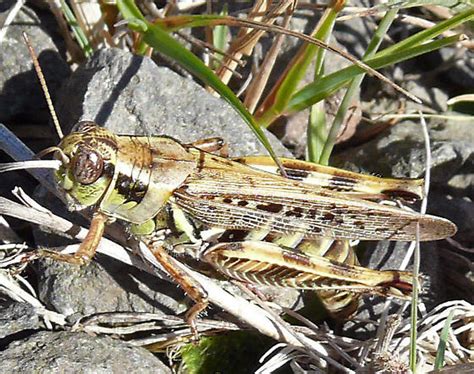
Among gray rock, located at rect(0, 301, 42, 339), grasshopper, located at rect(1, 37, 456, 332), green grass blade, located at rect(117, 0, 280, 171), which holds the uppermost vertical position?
green grass blade, located at rect(117, 0, 280, 171)

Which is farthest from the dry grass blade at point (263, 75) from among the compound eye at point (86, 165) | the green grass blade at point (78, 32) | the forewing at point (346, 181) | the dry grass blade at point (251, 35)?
the compound eye at point (86, 165)

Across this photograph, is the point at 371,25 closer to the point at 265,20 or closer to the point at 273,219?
the point at 265,20

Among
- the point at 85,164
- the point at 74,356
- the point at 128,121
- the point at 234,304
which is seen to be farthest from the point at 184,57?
the point at 74,356

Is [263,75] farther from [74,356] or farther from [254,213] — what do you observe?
[74,356]

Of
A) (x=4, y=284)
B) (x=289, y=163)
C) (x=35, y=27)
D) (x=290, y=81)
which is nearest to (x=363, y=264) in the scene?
(x=289, y=163)

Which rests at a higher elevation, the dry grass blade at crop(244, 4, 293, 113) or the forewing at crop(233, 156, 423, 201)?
the dry grass blade at crop(244, 4, 293, 113)

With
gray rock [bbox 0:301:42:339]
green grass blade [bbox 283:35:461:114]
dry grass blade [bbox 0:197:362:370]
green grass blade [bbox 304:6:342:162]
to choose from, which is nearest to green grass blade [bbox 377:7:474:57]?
green grass blade [bbox 283:35:461:114]

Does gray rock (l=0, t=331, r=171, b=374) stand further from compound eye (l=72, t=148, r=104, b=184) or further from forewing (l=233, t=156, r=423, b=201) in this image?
forewing (l=233, t=156, r=423, b=201)
